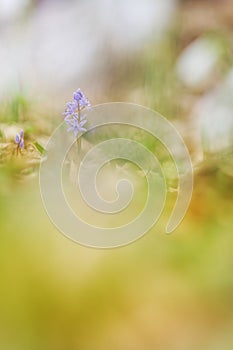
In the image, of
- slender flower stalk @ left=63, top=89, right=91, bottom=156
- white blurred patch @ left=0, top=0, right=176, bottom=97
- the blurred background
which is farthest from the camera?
white blurred patch @ left=0, top=0, right=176, bottom=97

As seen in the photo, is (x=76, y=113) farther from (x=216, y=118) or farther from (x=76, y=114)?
(x=216, y=118)

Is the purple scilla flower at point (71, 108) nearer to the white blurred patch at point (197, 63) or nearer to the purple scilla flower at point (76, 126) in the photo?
the purple scilla flower at point (76, 126)

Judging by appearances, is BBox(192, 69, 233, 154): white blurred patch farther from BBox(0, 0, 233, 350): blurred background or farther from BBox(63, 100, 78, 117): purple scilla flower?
BBox(63, 100, 78, 117): purple scilla flower

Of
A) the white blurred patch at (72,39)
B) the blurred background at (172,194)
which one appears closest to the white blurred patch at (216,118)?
the blurred background at (172,194)

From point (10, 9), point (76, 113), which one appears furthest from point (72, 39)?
point (76, 113)

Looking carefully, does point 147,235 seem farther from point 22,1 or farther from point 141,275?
point 22,1

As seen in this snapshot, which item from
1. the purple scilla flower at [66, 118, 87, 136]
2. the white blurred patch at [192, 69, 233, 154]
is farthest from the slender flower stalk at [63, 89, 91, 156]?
the white blurred patch at [192, 69, 233, 154]

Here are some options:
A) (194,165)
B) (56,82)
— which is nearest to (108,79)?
(56,82)

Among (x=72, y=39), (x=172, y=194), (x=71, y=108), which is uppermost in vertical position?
(x=72, y=39)

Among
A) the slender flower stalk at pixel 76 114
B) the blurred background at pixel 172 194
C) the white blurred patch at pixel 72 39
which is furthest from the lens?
the white blurred patch at pixel 72 39

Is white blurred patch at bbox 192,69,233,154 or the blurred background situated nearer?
the blurred background
